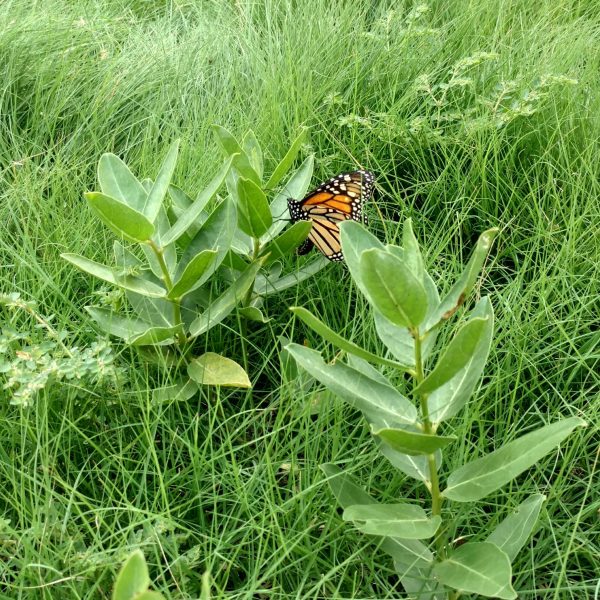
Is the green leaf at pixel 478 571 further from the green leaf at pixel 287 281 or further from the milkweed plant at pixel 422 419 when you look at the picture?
the green leaf at pixel 287 281

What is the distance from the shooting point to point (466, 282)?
1.42m

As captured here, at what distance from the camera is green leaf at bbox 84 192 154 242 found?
177 cm

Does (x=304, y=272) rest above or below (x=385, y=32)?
below

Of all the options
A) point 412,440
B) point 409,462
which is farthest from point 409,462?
point 412,440

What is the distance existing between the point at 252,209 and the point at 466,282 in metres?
0.74

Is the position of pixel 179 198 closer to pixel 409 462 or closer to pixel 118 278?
pixel 118 278

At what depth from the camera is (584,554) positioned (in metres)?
1.77

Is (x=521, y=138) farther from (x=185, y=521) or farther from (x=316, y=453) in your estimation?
(x=185, y=521)

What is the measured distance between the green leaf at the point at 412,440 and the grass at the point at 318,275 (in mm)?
332

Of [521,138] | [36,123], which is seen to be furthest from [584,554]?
[36,123]

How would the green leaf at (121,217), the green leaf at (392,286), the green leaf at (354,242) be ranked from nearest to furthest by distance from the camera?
the green leaf at (392,286), the green leaf at (354,242), the green leaf at (121,217)

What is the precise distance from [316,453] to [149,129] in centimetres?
176

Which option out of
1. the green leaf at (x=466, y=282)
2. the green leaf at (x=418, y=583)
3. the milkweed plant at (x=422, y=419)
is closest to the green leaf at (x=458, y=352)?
the milkweed plant at (x=422, y=419)

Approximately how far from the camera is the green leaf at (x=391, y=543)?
A: 5.17ft
